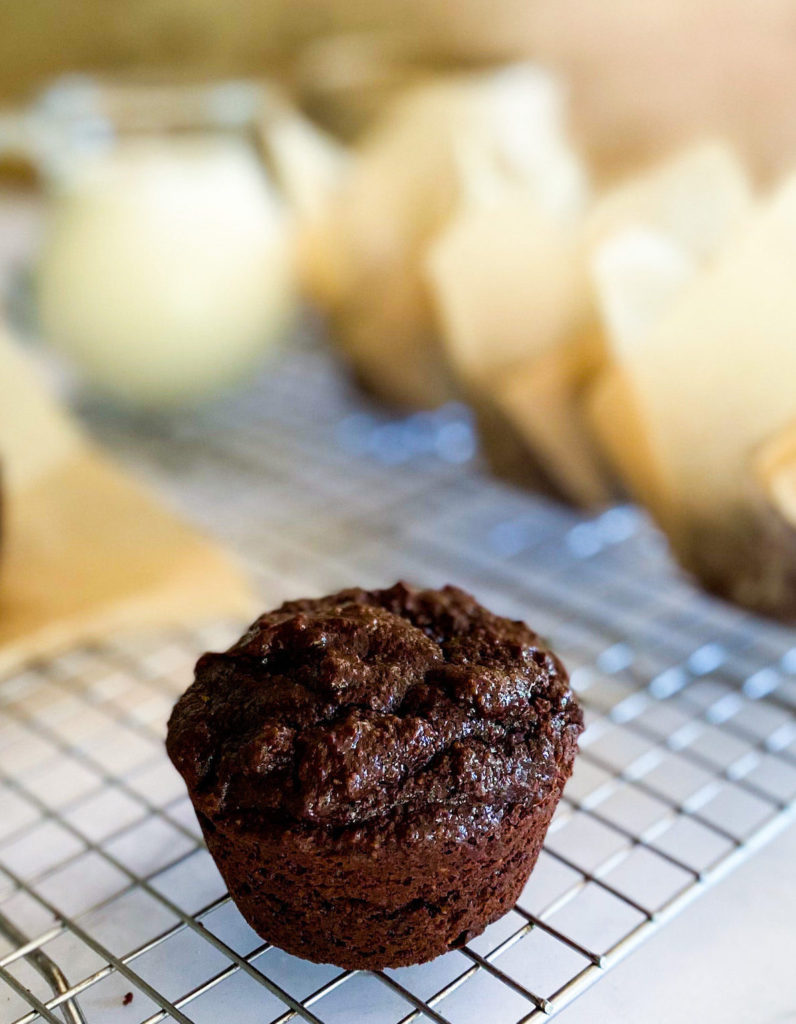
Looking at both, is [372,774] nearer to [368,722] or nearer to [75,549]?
[368,722]

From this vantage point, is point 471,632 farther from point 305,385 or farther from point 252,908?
point 305,385

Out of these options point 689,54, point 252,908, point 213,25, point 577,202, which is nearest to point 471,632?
point 252,908

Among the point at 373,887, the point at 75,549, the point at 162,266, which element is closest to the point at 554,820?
the point at 373,887

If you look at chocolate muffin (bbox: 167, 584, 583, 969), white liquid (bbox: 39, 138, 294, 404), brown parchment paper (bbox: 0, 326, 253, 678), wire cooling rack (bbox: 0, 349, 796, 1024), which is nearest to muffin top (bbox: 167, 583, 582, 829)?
chocolate muffin (bbox: 167, 584, 583, 969)

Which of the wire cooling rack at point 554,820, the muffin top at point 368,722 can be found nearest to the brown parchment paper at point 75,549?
the wire cooling rack at point 554,820

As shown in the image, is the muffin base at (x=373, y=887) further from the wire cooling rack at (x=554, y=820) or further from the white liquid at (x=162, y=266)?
the white liquid at (x=162, y=266)
